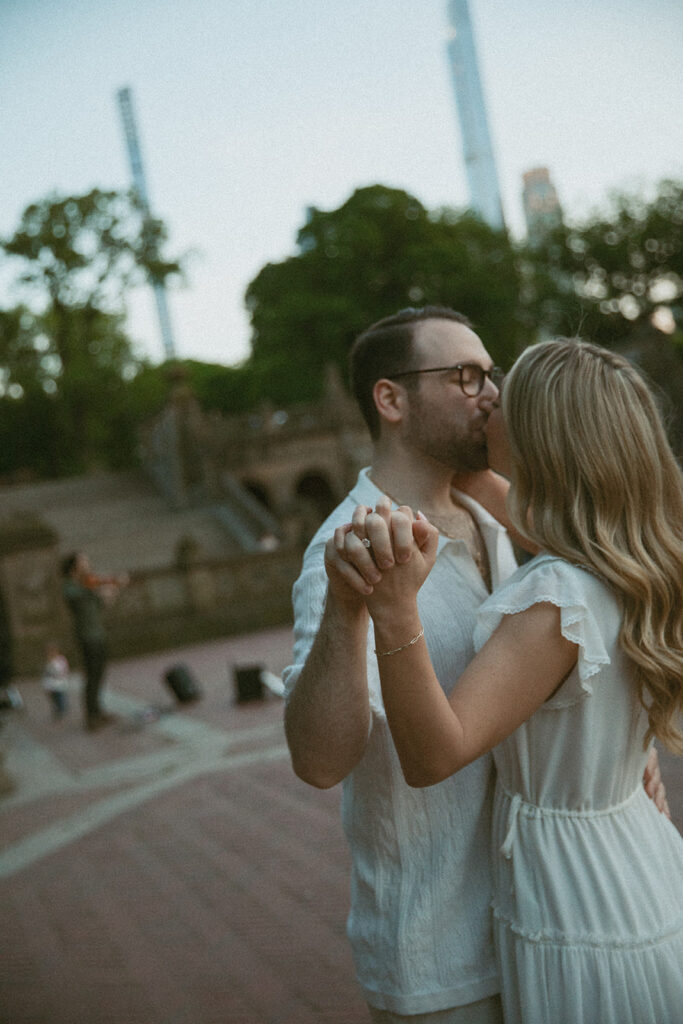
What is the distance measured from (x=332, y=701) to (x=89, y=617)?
8563 millimetres

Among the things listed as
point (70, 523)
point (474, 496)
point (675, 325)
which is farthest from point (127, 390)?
point (474, 496)

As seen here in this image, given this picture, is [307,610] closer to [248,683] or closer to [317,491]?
[248,683]

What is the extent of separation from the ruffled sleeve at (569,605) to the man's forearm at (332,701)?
1.02ft

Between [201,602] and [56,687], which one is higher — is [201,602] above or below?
below

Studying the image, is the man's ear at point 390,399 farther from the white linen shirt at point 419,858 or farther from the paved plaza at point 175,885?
the paved plaza at point 175,885

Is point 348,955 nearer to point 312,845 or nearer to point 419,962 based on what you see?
point 312,845

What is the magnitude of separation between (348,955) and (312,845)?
A: 1317mm

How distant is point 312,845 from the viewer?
17.0 ft

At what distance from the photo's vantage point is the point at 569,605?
1.55 m

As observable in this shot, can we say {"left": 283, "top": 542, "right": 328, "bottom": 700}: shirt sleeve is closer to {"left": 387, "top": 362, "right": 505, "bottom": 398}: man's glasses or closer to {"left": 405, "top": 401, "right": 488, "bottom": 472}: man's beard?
{"left": 405, "top": 401, "right": 488, "bottom": 472}: man's beard

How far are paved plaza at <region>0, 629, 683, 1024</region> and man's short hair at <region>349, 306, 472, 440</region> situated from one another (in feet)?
8.69

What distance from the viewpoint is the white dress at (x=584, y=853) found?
158 centimetres

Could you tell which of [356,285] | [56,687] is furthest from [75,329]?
[56,687]

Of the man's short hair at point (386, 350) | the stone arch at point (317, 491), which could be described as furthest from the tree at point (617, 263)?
the man's short hair at point (386, 350)
